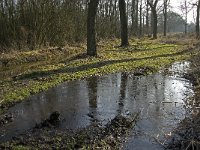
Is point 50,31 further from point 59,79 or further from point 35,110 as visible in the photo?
point 35,110

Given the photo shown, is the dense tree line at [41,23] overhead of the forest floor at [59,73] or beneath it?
overhead

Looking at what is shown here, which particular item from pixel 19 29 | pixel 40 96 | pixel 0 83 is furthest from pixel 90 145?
pixel 19 29

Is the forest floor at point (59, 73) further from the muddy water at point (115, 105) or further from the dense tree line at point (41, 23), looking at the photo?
the dense tree line at point (41, 23)

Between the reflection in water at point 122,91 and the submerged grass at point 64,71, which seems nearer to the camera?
the reflection in water at point 122,91

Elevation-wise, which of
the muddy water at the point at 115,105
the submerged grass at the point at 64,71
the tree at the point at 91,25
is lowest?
the muddy water at the point at 115,105

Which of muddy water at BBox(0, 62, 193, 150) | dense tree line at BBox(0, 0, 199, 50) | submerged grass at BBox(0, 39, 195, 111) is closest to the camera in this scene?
muddy water at BBox(0, 62, 193, 150)

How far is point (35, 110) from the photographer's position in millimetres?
9938

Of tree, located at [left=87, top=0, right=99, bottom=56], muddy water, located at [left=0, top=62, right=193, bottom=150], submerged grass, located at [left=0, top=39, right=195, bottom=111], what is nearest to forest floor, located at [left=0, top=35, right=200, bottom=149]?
submerged grass, located at [left=0, top=39, right=195, bottom=111]

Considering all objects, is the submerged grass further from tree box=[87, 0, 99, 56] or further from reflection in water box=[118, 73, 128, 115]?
reflection in water box=[118, 73, 128, 115]

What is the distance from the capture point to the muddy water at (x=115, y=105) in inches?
327

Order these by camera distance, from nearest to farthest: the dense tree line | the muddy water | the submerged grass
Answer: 1. the muddy water
2. the submerged grass
3. the dense tree line

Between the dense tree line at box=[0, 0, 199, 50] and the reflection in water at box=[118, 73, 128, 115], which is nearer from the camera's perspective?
the reflection in water at box=[118, 73, 128, 115]

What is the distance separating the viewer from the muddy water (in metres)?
8.30

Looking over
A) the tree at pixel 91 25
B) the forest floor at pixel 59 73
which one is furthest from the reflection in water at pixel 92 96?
the tree at pixel 91 25
